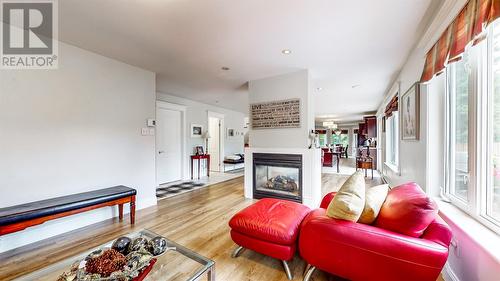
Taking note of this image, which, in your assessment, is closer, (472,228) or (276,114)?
(472,228)

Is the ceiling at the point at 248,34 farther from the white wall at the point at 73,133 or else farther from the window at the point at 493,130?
the window at the point at 493,130

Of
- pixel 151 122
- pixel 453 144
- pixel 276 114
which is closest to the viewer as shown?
pixel 453 144

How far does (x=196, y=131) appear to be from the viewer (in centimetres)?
594

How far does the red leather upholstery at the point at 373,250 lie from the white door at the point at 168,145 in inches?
173

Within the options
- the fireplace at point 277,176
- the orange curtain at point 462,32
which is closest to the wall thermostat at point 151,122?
the fireplace at point 277,176

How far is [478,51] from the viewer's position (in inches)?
55.8

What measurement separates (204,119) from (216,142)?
1.19 meters

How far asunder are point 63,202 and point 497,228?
3782 millimetres

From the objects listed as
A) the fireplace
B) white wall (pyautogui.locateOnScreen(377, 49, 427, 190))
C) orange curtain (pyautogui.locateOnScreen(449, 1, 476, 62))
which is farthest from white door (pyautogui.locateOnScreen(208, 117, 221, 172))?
orange curtain (pyautogui.locateOnScreen(449, 1, 476, 62))

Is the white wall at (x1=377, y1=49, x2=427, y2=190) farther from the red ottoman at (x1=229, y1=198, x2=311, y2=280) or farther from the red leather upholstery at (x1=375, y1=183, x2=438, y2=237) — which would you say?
→ the red ottoman at (x1=229, y1=198, x2=311, y2=280)

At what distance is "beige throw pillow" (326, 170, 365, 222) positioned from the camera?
1380mm

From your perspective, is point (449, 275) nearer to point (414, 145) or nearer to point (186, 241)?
point (414, 145)

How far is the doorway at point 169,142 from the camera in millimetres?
4902

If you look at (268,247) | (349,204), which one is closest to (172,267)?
(268,247)
